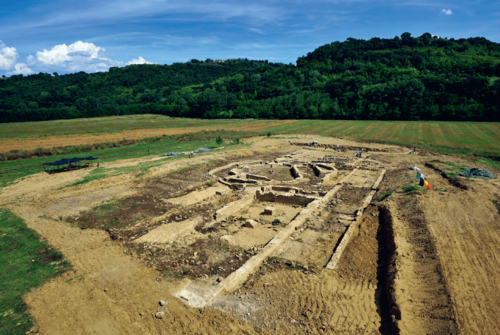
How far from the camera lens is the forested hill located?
63.3 m

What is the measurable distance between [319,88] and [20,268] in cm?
9526

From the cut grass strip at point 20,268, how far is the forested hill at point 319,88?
68.8 metres

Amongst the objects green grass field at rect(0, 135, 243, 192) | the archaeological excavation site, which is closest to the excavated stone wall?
the archaeological excavation site

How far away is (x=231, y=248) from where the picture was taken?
10.8 meters

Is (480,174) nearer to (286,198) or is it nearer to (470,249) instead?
(470,249)

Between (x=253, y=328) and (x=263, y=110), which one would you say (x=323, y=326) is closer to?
(x=253, y=328)

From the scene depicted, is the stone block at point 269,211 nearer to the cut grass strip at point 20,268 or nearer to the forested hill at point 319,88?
the cut grass strip at point 20,268

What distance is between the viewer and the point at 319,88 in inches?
3666

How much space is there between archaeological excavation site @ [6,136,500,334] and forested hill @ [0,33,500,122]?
54.9 meters

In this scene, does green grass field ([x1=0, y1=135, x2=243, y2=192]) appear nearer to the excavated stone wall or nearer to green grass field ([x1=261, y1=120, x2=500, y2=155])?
the excavated stone wall

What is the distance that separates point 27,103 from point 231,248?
116204 mm

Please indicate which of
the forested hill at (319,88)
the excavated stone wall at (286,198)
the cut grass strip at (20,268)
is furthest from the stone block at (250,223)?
the forested hill at (319,88)

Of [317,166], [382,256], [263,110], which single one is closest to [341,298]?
[382,256]

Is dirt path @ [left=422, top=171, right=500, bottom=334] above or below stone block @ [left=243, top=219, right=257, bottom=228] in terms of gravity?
above
